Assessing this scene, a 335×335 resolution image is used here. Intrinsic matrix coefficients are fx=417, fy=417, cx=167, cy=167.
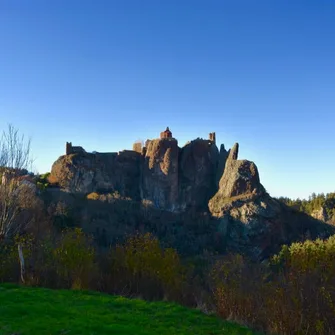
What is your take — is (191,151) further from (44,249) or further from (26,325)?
(26,325)

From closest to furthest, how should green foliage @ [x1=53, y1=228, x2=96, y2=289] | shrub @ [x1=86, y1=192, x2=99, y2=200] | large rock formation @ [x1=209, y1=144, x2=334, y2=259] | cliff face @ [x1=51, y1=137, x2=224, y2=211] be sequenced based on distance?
green foliage @ [x1=53, y1=228, x2=96, y2=289] → large rock formation @ [x1=209, y1=144, x2=334, y2=259] → shrub @ [x1=86, y1=192, x2=99, y2=200] → cliff face @ [x1=51, y1=137, x2=224, y2=211]

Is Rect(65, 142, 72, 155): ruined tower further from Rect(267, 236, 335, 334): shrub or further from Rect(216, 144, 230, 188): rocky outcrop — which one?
Rect(267, 236, 335, 334): shrub

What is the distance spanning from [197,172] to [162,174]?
5.71 meters

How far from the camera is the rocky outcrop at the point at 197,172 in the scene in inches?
2557

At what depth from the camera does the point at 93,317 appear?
28.0 ft

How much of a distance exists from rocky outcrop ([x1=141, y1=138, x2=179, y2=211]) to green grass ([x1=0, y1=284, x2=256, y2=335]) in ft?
170

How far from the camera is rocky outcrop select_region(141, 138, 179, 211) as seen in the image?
6344 centimetres

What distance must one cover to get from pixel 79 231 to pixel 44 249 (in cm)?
139

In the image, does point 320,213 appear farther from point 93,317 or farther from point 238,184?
point 93,317

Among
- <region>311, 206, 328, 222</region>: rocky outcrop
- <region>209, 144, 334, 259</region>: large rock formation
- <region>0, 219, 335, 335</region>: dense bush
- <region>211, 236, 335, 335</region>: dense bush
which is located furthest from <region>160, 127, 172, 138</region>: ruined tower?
<region>211, 236, 335, 335</region>: dense bush

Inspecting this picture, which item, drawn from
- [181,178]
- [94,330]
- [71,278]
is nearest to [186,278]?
[71,278]

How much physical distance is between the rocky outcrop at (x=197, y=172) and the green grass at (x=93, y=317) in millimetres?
53681

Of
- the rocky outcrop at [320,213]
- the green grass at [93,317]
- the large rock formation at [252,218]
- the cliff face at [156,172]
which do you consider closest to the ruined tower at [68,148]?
the cliff face at [156,172]

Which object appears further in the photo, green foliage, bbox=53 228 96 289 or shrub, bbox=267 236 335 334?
green foliage, bbox=53 228 96 289
